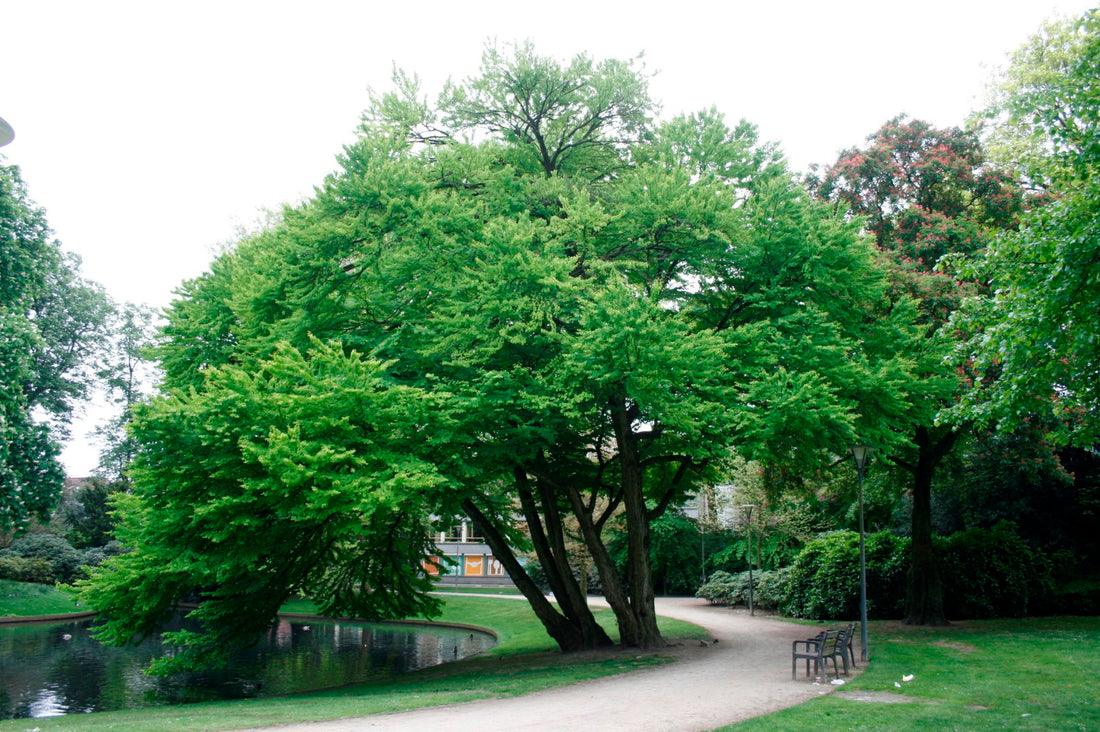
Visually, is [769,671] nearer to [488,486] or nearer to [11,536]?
[488,486]

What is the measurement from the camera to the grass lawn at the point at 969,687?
362 inches

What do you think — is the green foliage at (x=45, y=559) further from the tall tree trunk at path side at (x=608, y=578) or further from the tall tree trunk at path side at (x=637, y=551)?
the tall tree trunk at path side at (x=637, y=551)

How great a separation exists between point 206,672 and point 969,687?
19.7m

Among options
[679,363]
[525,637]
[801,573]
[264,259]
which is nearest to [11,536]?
[525,637]

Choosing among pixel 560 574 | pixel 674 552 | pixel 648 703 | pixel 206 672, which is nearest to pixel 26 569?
pixel 206 672

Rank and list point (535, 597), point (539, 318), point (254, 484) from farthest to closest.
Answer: point (535, 597), point (539, 318), point (254, 484)

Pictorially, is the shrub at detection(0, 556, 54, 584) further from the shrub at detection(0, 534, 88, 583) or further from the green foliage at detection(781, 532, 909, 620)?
the green foliage at detection(781, 532, 909, 620)

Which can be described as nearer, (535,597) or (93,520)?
(535,597)

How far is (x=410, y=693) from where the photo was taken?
44.2 ft

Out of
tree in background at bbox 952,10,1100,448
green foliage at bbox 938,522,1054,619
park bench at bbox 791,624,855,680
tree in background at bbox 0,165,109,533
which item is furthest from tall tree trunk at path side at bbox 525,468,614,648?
tree in background at bbox 0,165,109,533

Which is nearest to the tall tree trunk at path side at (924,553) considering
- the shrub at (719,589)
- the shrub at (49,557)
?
the shrub at (719,589)

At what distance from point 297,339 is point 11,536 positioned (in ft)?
133

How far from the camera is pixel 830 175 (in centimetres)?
2320

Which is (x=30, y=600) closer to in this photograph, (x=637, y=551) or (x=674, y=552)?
(x=674, y=552)
